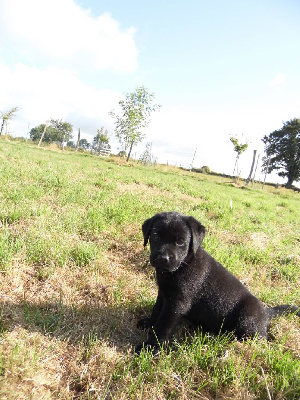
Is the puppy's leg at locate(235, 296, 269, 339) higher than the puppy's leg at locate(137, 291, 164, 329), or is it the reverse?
the puppy's leg at locate(235, 296, 269, 339)

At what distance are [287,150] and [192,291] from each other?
7721cm

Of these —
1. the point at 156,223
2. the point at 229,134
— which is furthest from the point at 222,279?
the point at 229,134

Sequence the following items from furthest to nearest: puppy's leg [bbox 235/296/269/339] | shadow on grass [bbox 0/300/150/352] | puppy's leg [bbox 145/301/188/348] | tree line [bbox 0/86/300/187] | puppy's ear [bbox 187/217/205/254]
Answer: tree line [bbox 0/86/300/187], puppy's ear [bbox 187/217/205/254], puppy's leg [bbox 235/296/269/339], puppy's leg [bbox 145/301/188/348], shadow on grass [bbox 0/300/150/352]

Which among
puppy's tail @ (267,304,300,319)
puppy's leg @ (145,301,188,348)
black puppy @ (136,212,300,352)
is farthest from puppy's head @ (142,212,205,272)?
puppy's tail @ (267,304,300,319)

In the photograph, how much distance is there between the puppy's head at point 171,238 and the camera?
304 centimetres

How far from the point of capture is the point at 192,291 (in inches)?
127

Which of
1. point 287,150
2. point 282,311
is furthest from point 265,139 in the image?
point 282,311

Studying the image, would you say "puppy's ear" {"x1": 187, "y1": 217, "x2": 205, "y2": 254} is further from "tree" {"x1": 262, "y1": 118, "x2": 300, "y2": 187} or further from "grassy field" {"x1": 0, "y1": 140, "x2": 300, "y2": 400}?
"tree" {"x1": 262, "y1": 118, "x2": 300, "y2": 187}

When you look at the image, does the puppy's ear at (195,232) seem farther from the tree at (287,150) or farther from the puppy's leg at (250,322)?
the tree at (287,150)

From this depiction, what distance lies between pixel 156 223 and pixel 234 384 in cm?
183

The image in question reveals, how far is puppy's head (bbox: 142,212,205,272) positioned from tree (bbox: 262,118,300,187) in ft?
237

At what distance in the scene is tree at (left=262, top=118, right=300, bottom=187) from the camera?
6969cm

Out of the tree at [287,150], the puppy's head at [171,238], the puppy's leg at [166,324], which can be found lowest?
the puppy's leg at [166,324]

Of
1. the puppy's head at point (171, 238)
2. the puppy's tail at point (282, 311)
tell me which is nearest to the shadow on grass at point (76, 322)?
the puppy's head at point (171, 238)
